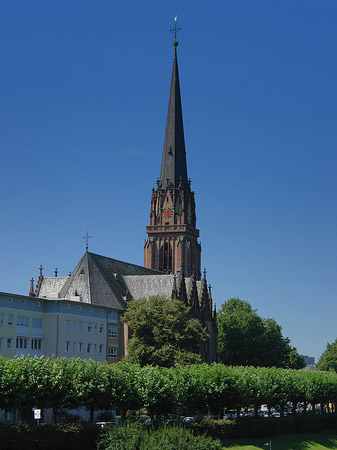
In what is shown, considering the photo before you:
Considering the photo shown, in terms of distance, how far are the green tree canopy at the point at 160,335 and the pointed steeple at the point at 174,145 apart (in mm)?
63419

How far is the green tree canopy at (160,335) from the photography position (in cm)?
9200

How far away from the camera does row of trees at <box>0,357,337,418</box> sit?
54.4 metres

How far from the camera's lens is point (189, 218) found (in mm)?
157500

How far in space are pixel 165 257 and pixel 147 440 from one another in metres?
105

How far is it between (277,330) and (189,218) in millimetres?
31668

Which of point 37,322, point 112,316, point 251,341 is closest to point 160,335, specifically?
point 112,316

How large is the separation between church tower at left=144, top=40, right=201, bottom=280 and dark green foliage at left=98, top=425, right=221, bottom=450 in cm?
9905

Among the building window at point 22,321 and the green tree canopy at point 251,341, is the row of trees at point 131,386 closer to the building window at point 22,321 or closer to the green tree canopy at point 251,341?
the building window at point 22,321

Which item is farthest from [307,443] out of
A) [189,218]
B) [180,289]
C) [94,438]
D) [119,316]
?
Result: [189,218]

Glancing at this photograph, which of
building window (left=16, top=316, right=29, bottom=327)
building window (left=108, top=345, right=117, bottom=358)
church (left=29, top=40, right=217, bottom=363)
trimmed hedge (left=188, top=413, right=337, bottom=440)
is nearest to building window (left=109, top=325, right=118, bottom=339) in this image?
building window (left=108, top=345, right=117, bottom=358)

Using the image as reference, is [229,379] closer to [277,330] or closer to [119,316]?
[119,316]

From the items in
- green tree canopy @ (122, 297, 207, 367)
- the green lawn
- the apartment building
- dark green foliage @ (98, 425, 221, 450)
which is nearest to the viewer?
dark green foliage @ (98, 425, 221, 450)

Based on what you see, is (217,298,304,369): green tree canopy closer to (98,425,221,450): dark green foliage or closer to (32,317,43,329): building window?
(32,317,43,329): building window

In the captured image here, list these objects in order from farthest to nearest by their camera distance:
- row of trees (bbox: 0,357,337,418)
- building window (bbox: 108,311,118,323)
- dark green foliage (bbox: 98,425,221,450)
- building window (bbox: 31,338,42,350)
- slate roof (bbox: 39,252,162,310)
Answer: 1. slate roof (bbox: 39,252,162,310)
2. building window (bbox: 108,311,118,323)
3. building window (bbox: 31,338,42,350)
4. row of trees (bbox: 0,357,337,418)
5. dark green foliage (bbox: 98,425,221,450)
